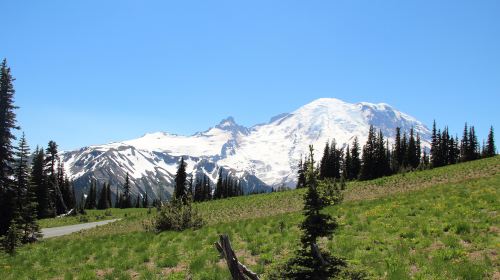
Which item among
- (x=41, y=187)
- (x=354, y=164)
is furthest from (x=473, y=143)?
(x=41, y=187)

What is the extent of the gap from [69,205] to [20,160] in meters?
57.1

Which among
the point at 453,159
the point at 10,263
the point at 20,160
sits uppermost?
the point at 453,159

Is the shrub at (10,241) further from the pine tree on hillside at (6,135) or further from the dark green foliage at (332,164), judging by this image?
the dark green foliage at (332,164)

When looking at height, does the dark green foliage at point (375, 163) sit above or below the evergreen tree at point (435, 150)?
below

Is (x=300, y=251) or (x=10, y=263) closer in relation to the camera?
(x=300, y=251)

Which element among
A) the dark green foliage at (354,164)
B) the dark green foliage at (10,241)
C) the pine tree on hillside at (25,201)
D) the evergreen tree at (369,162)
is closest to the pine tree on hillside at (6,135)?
the pine tree on hillside at (25,201)

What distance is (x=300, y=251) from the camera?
9.30 metres

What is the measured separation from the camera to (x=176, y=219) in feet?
82.6

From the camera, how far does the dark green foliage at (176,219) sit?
82.3ft

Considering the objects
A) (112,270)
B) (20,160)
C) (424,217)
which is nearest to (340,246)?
(424,217)

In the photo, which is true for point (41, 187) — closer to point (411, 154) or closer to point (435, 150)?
point (411, 154)

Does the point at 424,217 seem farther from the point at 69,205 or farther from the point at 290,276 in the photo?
the point at 69,205

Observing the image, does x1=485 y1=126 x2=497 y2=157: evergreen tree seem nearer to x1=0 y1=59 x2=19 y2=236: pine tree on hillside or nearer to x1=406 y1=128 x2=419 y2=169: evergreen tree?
x1=406 y1=128 x2=419 y2=169: evergreen tree

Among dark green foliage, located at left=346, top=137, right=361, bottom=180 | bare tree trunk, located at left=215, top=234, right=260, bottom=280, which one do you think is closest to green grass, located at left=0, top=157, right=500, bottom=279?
bare tree trunk, located at left=215, top=234, right=260, bottom=280
